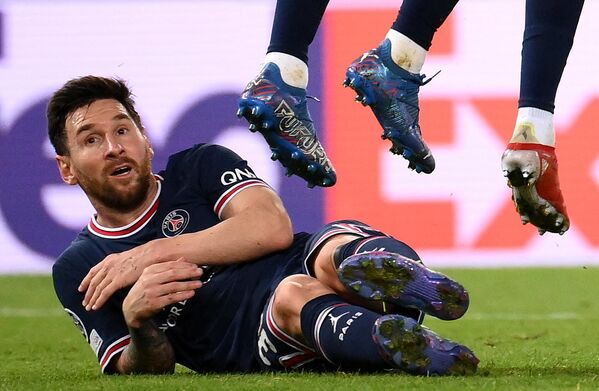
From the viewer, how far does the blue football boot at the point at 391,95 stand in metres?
2.80

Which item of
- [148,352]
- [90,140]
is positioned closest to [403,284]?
[148,352]

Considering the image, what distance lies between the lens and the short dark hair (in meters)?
3.47

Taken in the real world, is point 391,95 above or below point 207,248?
above

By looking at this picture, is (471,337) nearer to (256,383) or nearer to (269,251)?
(269,251)

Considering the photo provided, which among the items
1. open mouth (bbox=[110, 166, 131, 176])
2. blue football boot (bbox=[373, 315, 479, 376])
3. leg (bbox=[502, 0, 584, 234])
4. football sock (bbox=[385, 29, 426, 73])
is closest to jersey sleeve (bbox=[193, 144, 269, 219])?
open mouth (bbox=[110, 166, 131, 176])

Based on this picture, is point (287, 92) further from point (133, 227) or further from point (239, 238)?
point (133, 227)

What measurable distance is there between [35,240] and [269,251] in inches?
136

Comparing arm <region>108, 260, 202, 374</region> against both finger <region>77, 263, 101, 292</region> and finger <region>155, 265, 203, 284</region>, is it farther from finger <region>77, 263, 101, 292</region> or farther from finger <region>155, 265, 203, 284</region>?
finger <region>77, 263, 101, 292</region>

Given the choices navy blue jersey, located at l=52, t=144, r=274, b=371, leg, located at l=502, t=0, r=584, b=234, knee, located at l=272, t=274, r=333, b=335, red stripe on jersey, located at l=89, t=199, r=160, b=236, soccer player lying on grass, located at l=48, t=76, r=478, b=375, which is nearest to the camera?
leg, located at l=502, t=0, r=584, b=234

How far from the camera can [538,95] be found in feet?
8.60

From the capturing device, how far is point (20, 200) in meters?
6.45

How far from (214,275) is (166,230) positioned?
190 millimetres

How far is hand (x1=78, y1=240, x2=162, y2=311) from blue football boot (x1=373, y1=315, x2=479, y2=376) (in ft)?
2.47

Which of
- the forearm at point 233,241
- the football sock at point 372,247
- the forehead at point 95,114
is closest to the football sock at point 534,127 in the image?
the football sock at point 372,247
